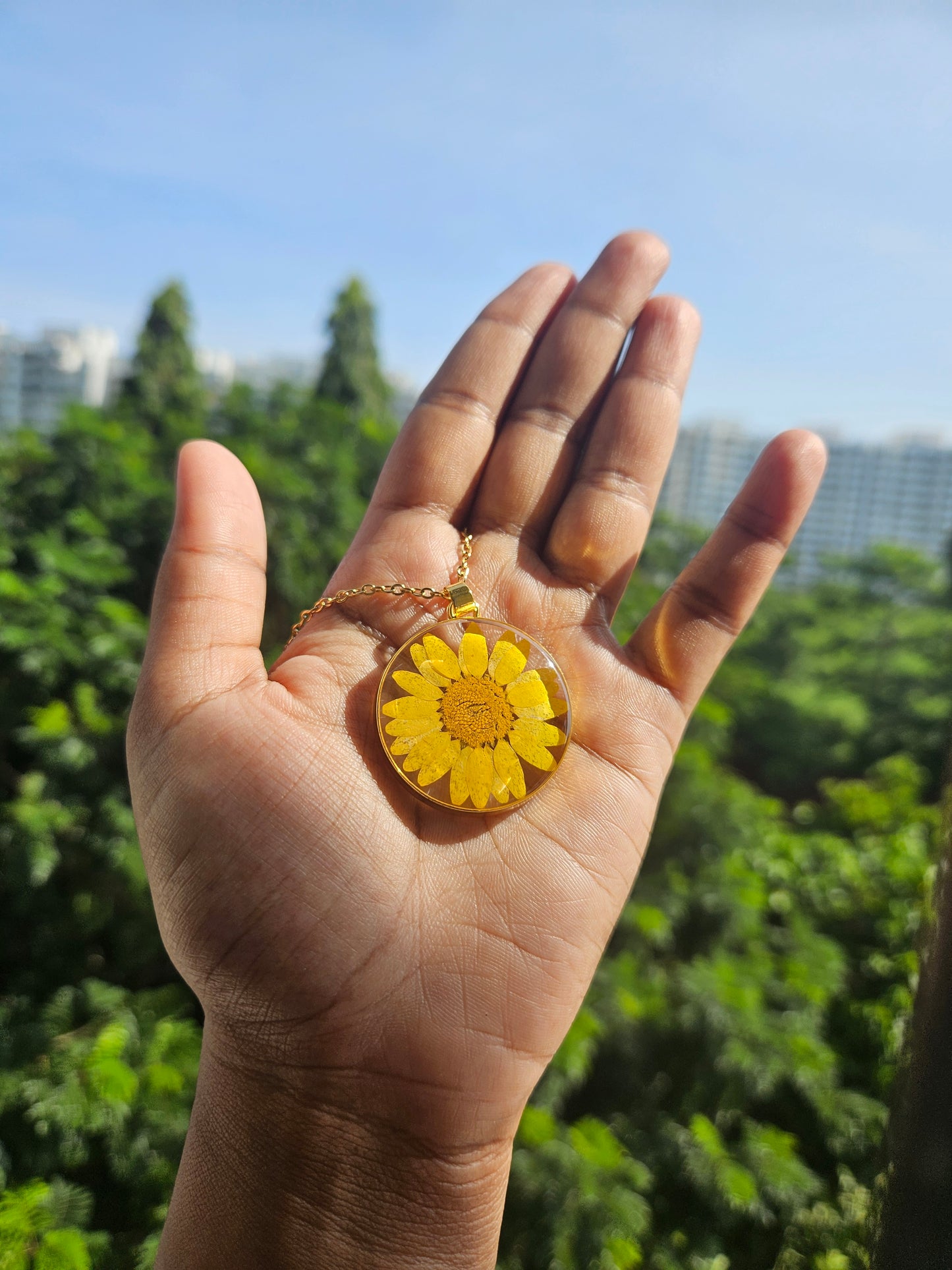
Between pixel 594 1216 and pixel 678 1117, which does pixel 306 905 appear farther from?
pixel 678 1117

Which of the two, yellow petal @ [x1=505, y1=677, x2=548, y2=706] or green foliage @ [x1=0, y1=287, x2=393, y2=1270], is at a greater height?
yellow petal @ [x1=505, y1=677, x2=548, y2=706]

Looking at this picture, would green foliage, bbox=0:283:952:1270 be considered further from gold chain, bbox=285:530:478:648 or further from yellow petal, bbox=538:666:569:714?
gold chain, bbox=285:530:478:648

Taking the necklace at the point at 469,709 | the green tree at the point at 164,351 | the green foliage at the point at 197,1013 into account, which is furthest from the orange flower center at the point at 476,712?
the green tree at the point at 164,351

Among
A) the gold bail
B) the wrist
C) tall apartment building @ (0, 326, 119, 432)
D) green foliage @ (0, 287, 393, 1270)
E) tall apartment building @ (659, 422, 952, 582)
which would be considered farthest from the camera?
tall apartment building @ (0, 326, 119, 432)

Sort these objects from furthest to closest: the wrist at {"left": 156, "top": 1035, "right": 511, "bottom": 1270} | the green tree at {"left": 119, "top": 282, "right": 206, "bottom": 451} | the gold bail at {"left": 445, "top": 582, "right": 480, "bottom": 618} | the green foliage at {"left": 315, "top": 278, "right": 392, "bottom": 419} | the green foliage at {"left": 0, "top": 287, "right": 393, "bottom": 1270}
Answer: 1. the green tree at {"left": 119, "top": 282, "right": 206, "bottom": 451}
2. the green foliage at {"left": 315, "top": 278, "right": 392, "bottom": 419}
3. the green foliage at {"left": 0, "top": 287, "right": 393, "bottom": 1270}
4. the gold bail at {"left": 445, "top": 582, "right": 480, "bottom": 618}
5. the wrist at {"left": 156, "top": 1035, "right": 511, "bottom": 1270}

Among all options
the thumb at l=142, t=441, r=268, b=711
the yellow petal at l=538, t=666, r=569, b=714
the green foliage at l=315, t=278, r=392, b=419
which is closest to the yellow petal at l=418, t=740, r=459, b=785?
the yellow petal at l=538, t=666, r=569, b=714

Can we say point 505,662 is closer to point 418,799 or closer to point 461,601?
point 461,601

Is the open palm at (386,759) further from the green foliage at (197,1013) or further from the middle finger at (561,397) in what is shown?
the green foliage at (197,1013)

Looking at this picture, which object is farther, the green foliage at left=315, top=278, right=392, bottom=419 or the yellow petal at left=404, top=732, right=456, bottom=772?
the green foliage at left=315, top=278, right=392, bottom=419
